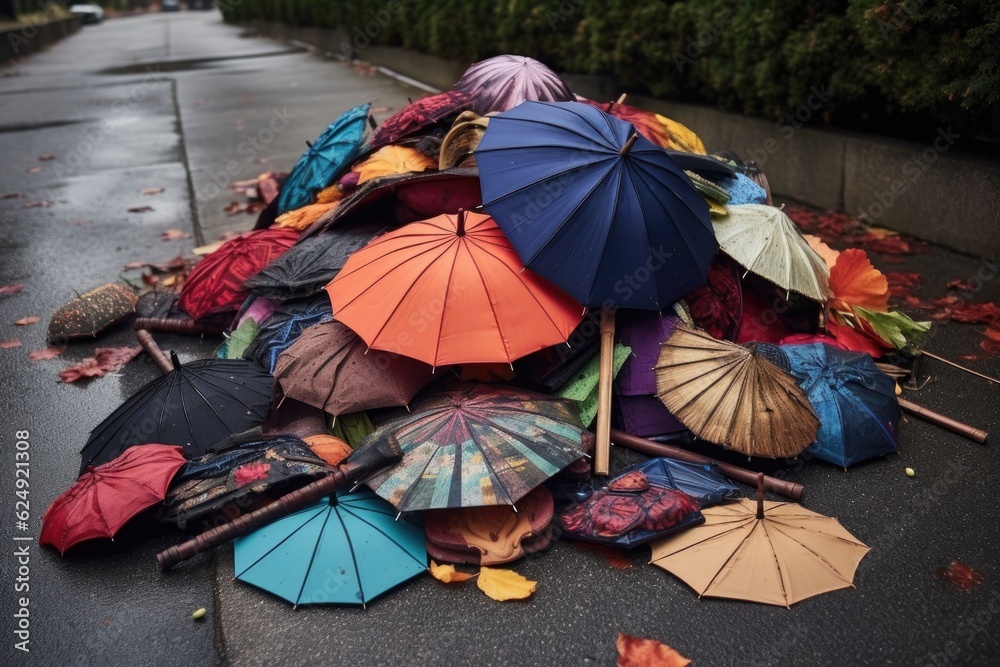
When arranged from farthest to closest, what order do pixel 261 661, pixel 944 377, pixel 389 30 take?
pixel 389 30
pixel 944 377
pixel 261 661

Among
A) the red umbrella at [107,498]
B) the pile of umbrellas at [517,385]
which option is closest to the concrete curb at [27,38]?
the pile of umbrellas at [517,385]

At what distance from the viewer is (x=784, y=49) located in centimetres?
597

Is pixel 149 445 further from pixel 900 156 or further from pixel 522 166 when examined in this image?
pixel 900 156

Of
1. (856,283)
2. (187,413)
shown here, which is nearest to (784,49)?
(856,283)

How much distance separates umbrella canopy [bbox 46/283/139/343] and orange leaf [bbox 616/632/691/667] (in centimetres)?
367

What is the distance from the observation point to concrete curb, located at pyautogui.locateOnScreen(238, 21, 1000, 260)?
5.13m

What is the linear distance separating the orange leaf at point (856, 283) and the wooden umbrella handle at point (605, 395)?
1385mm

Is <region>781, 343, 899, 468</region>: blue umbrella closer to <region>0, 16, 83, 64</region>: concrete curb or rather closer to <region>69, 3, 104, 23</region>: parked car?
<region>0, 16, 83, 64</region>: concrete curb

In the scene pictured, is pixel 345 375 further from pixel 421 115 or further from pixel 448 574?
pixel 421 115

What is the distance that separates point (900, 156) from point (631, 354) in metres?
3.29

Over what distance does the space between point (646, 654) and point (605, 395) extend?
115 centimetres

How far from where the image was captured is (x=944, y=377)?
13.0 ft

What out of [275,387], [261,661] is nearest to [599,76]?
[275,387]

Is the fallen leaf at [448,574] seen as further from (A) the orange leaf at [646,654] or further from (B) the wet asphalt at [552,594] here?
(A) the orange leaf at [646,654]
